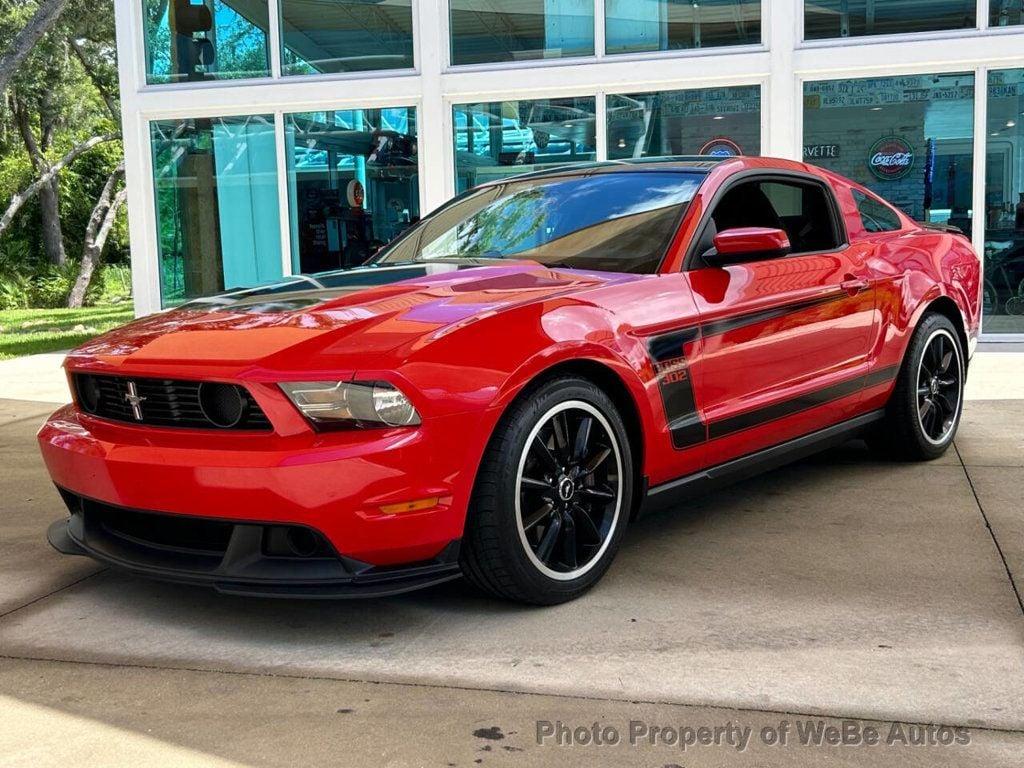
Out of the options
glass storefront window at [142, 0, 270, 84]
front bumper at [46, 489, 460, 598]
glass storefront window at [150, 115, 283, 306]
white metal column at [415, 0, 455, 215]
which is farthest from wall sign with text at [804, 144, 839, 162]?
front bumper at [46, 489, 460, 598]

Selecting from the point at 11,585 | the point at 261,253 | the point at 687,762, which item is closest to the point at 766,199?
the point at 687,762

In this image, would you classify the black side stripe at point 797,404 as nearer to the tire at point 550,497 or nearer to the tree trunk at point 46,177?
the tire at point 550,497

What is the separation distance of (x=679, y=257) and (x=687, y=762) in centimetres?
204

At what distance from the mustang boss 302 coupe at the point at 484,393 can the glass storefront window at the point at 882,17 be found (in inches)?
254

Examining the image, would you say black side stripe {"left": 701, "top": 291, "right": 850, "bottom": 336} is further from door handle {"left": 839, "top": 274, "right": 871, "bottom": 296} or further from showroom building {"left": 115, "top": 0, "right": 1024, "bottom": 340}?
showroom building {"left": 115, "top": 0, "right": 1024, "bottom": 340}

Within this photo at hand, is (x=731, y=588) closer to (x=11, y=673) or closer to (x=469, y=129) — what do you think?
(x=11, y=673)

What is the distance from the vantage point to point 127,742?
268cm

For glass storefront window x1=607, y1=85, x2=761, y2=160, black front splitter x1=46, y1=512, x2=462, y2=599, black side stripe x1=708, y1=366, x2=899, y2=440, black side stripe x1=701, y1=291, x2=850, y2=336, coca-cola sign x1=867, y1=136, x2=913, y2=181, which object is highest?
glass storefront window x1=607, y1=85, x2=761, y2=160

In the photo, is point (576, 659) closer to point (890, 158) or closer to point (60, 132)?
point (890, 158)

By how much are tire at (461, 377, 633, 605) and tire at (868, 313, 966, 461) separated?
7.00ft

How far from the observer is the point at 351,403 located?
312cm

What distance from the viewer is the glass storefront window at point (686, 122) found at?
1088 cm

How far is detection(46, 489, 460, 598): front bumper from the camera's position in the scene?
10.2 ft

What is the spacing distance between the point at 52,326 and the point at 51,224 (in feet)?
39.8
